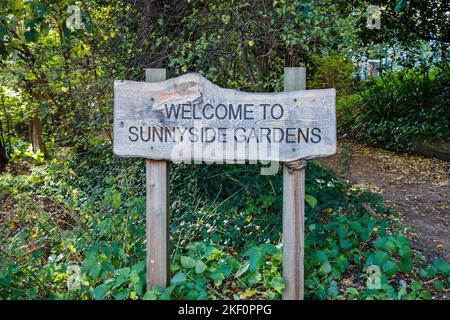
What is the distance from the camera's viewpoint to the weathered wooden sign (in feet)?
9.48

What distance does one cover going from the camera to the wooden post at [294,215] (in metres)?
2.96

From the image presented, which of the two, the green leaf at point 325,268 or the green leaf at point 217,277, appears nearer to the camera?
the green leaf at point 217,277

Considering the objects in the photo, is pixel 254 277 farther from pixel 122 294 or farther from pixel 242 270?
pixel 122 294

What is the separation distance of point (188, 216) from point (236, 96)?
6.33 feet

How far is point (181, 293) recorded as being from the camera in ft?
10.3

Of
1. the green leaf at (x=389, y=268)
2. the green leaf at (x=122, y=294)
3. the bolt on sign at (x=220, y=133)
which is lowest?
the green leaf at (x=122, y=294)

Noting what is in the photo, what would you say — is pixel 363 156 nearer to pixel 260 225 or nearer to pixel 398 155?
pixel 398 155

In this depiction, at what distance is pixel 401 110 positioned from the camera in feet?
29.2

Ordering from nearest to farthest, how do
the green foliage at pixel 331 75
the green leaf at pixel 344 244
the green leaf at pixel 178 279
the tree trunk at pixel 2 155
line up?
the green leaf at pixel 178 279, the green leaf at pixel 344 244, the green foliage at pixel 331 75, the tree trunk at pixel 2 155

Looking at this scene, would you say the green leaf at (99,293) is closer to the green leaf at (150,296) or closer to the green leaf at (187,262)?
the green leaf at (150,296)

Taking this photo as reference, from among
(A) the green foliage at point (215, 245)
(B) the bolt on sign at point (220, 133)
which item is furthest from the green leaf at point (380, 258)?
(B) the bolt on sign at point (220, 133)

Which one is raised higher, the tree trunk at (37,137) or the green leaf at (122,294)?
the tree trunk at (37,137)

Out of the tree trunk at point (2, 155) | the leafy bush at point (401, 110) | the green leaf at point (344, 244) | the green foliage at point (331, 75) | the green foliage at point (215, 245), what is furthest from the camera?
the tree trunk at point (2, 155)

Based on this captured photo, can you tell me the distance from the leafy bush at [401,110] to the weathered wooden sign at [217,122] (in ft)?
19.1
